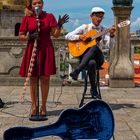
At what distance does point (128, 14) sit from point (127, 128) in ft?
20.8

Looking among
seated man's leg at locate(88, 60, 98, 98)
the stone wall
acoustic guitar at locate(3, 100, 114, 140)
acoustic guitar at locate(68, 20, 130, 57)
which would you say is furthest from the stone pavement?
acoustic guitar at locate(3, 100, 114, 140)

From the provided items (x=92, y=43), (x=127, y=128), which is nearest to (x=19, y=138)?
(x=127, y=128)

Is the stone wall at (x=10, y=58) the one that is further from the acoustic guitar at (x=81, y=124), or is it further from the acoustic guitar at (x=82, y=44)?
the acoustic guitar at (x=81, y=124)

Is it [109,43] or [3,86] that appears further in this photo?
[3,86]

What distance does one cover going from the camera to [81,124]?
4770mm

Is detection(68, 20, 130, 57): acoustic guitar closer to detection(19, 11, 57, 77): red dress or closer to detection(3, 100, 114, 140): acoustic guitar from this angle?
detection(19, 11, 57, 77): red dress

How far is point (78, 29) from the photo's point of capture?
8.83 meters

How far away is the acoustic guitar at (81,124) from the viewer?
15.6ft

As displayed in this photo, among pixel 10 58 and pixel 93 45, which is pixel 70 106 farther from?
pixel 10 58

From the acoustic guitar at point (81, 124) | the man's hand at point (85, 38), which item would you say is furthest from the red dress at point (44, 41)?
the acoustic guitar at point (81, 124)

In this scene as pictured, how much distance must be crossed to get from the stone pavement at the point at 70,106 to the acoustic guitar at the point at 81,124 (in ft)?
5.41

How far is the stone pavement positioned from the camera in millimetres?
7315

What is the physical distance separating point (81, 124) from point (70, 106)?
4.62 metres

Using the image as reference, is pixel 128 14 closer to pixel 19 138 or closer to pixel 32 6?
pixel 32 6
